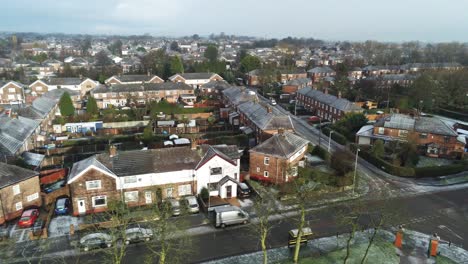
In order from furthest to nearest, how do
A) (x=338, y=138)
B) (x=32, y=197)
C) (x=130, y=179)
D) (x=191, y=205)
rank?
(x=338, y=138), (x=130, y=179), (x=32, y=197), (x=191, y=205)

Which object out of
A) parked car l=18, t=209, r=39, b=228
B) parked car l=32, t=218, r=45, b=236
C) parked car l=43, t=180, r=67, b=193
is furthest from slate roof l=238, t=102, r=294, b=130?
parked car l=18, t=209, r=39, b=228

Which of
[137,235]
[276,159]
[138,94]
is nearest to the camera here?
[137,235]

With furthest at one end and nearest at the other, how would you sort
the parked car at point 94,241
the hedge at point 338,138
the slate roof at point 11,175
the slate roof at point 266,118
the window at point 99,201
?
the hedge at point 338,138 < the slate roof at point 266,118 < the window at point 99,201 < the slate roof at point 11,175 < the parked car at point 94,241

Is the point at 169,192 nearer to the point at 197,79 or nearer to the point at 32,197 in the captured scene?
the point at 32,197

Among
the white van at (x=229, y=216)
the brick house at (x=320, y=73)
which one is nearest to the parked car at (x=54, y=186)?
the white van at (x=229, y=216)

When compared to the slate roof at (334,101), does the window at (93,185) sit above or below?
below

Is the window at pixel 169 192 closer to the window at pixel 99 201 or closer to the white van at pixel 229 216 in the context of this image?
the window at pixel 99 201

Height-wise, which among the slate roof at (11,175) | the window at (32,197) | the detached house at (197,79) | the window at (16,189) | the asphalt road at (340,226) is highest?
the detached house at (197,79)

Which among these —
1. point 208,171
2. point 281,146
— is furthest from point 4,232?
point 281,146
